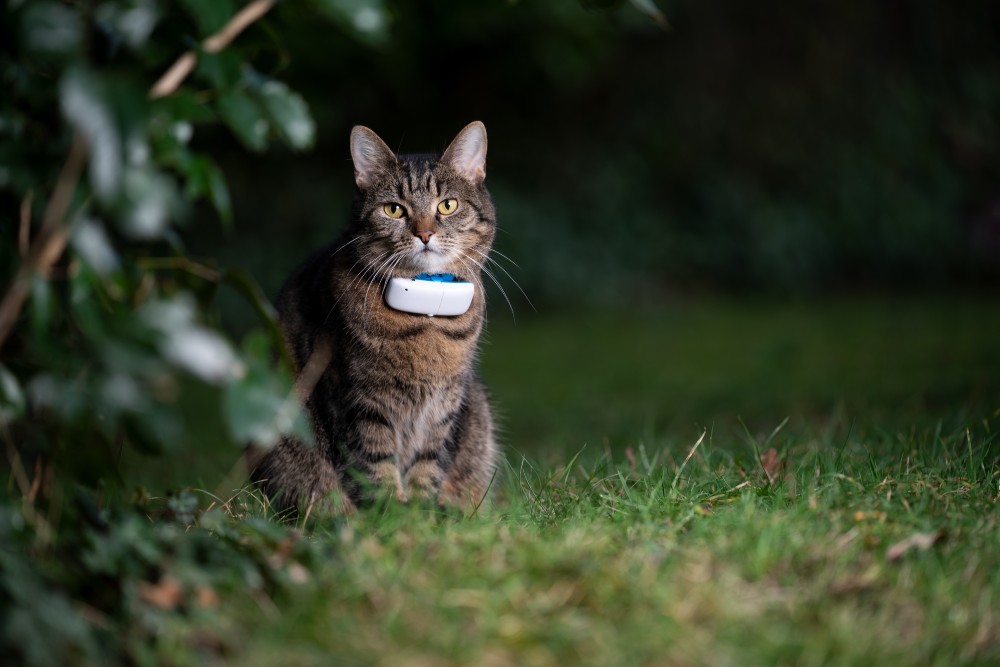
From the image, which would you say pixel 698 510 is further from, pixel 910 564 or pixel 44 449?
pixel 44 449

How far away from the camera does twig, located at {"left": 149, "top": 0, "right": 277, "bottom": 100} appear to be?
1.82 meters

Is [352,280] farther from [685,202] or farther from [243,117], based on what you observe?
[685,202]

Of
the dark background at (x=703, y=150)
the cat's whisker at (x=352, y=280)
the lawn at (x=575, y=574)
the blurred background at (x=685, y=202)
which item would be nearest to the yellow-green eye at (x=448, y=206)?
the cat's whisker at (x=352, y=280)

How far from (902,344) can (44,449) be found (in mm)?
5806

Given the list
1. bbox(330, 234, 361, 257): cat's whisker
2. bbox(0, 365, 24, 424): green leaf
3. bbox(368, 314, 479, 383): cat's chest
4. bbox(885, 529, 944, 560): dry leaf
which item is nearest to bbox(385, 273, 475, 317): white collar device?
bbox(368, 314, 479, 383): cat's chest

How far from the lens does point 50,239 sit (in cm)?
174

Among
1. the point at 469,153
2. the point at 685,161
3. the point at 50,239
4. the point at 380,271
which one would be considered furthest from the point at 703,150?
the point at 50,239

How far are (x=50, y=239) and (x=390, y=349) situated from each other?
4.28ft

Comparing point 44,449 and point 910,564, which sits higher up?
point 44,449

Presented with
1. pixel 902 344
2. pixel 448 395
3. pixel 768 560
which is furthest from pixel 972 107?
pixel 768 560

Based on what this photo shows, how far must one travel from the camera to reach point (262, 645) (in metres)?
1.69

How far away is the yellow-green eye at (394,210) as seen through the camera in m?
3.15

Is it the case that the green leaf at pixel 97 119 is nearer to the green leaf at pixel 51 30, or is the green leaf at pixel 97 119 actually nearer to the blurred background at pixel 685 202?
the green leaf at pixel 51 30

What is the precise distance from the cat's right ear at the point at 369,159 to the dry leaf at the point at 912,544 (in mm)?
1787
